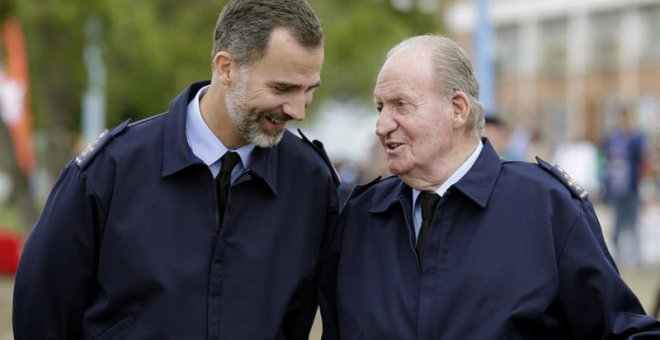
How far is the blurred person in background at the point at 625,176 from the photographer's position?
1727 cm

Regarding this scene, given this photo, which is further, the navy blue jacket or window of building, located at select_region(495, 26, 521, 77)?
window of building, located at select_region(495, 26, 521, 77)

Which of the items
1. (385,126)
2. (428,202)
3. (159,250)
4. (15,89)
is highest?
(385,126)

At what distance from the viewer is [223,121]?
15.9ft

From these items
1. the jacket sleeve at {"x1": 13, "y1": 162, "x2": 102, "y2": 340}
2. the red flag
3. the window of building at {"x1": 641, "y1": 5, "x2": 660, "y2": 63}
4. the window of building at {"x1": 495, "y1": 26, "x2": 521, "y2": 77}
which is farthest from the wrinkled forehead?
the window of building at {"x1": 495, "y1": 26, "x2": 521, "y2": 77}

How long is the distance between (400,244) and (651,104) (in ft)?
132

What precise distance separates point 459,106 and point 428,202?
12.6 inches

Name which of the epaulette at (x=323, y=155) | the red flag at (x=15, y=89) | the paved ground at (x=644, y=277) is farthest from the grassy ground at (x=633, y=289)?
the epaulette at (x=323, y=155)

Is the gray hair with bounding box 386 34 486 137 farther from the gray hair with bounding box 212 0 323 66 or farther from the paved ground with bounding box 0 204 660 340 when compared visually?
the paved ground with bounding box 0 204 660 340

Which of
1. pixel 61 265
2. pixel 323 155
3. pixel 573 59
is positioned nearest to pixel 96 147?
pixel 61 265

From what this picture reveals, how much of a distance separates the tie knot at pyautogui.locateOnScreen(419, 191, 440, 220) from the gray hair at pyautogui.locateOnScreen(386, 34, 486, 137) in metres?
0.25

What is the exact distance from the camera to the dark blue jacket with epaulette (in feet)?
15.6

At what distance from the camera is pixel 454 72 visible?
470 centimetres

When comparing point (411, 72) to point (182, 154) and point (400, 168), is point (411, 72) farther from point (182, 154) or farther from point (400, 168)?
point (182, 154)

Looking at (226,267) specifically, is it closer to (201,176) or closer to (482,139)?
(201,176)
